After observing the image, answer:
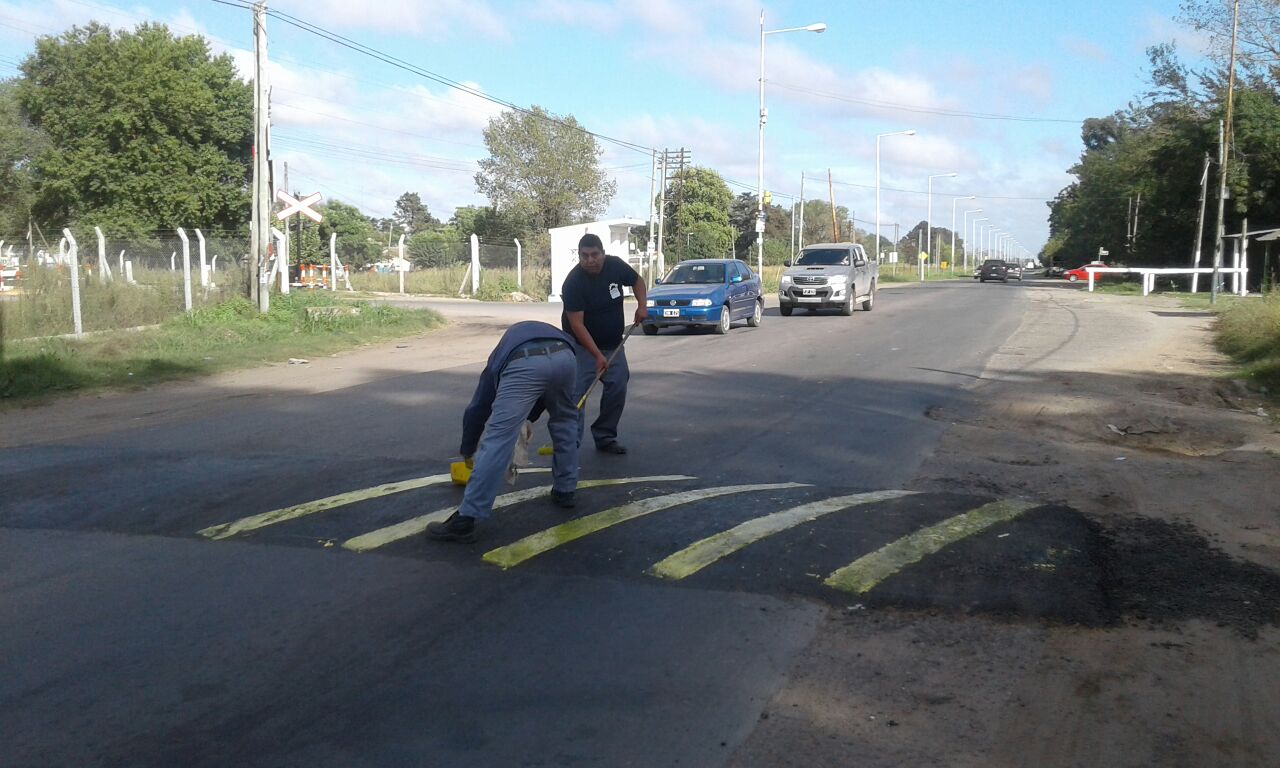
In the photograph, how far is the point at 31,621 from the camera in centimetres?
489

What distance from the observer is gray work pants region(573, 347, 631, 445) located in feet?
27.2

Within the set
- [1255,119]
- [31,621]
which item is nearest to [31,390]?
[31,621]

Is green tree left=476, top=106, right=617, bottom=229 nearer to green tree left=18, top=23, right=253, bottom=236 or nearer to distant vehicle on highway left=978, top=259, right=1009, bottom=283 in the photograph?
green tree left=18, top=23, right=253, bottom=236

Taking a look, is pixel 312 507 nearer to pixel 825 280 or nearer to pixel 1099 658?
pixel 1099 658

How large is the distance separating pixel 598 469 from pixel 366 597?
3.23m

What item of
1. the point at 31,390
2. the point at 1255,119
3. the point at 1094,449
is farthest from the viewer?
the point at 1255,119

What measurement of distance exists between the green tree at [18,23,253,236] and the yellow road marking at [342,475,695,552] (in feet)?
125

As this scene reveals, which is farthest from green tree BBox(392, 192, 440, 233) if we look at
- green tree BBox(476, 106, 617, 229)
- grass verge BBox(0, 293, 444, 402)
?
grass verge BBox(0, 293, 444, 402)

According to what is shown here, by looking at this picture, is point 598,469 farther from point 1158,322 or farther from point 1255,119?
point 1255,119

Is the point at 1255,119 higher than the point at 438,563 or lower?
higher

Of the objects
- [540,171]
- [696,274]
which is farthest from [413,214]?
[696,274]

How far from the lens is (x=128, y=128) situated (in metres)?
41.4

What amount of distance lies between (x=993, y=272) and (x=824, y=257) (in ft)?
152

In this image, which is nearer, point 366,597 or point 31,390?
→ point 366,597
